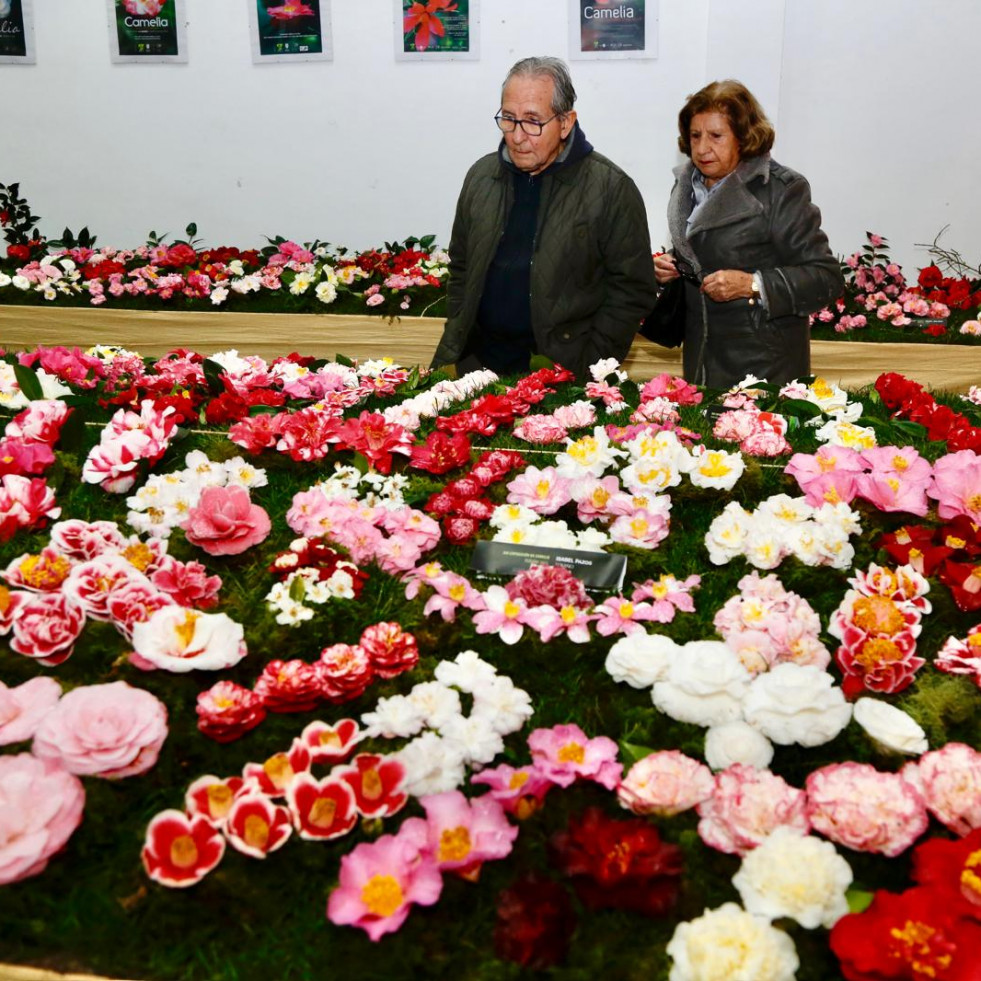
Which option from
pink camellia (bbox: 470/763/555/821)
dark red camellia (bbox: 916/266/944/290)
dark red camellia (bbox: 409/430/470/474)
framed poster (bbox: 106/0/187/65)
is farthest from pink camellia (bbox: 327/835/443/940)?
framed poster (bbox: 106/0/187/65)

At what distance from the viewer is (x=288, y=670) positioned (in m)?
1.14

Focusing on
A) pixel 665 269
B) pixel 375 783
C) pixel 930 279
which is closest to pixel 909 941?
pixel 375 783

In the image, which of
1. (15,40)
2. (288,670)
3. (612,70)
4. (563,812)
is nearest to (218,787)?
(288,670)

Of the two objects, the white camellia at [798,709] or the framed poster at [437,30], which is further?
the framed poster at [437,30]

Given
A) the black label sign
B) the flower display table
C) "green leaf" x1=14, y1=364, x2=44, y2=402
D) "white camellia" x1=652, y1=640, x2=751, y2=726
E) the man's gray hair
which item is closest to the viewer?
"white camellia" x1=652, y1=640, x2=751, y2=726

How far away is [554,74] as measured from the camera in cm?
242

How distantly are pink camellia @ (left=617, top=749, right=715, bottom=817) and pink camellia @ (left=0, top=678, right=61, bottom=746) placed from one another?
2.15ft

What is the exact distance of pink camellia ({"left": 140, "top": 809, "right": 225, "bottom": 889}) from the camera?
3.00 ft

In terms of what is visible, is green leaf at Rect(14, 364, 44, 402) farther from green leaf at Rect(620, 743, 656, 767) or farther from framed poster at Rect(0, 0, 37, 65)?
framed poster at Rect(0, 0, 37, 65)

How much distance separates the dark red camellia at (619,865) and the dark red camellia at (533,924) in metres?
0.03

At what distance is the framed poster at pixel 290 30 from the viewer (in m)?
5.19

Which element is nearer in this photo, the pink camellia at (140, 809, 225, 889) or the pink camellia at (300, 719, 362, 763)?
the pink camellia at (140, 809, 225, 889)

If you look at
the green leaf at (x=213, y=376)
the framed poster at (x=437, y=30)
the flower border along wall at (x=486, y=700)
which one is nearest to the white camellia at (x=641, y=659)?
the flower border along wall at (x=486, y=700)

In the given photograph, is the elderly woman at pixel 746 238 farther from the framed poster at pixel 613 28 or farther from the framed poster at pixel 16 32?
the framed poster at pixel 16 32
